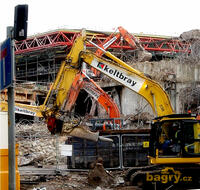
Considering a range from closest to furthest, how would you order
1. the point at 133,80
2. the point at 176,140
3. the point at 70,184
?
the point at 176,140 → the point at 70,184 → the point at 133,80

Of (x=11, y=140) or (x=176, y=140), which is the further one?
(x=176, y=140)

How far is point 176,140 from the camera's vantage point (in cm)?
1066

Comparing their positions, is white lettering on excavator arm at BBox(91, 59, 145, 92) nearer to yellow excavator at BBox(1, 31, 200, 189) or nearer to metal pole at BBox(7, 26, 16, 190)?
yellow excavator at BBox(1, 31, 200, 189)

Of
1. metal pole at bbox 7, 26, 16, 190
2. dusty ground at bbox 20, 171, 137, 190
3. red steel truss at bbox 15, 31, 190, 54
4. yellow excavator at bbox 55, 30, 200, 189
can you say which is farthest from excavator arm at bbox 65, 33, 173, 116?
red steel truss at bbox 15, 31, 190, 54

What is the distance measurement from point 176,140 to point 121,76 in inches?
180

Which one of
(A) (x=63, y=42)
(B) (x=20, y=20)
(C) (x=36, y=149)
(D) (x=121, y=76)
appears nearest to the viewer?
(B) (x=20, y=20)

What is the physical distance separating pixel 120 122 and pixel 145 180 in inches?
385

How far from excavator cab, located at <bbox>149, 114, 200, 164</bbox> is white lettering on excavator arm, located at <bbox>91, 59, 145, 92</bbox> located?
124 inches

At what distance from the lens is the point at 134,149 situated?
50.9ft

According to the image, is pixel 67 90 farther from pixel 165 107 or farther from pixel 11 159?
pixel 11 159

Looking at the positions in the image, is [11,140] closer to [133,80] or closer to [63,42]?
[133,80]

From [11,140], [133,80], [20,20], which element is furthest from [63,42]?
[11,140]

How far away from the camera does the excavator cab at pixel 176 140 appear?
34.4ft

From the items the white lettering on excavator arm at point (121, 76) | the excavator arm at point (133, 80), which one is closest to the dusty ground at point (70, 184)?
the excavator arm at point (133, 80)
